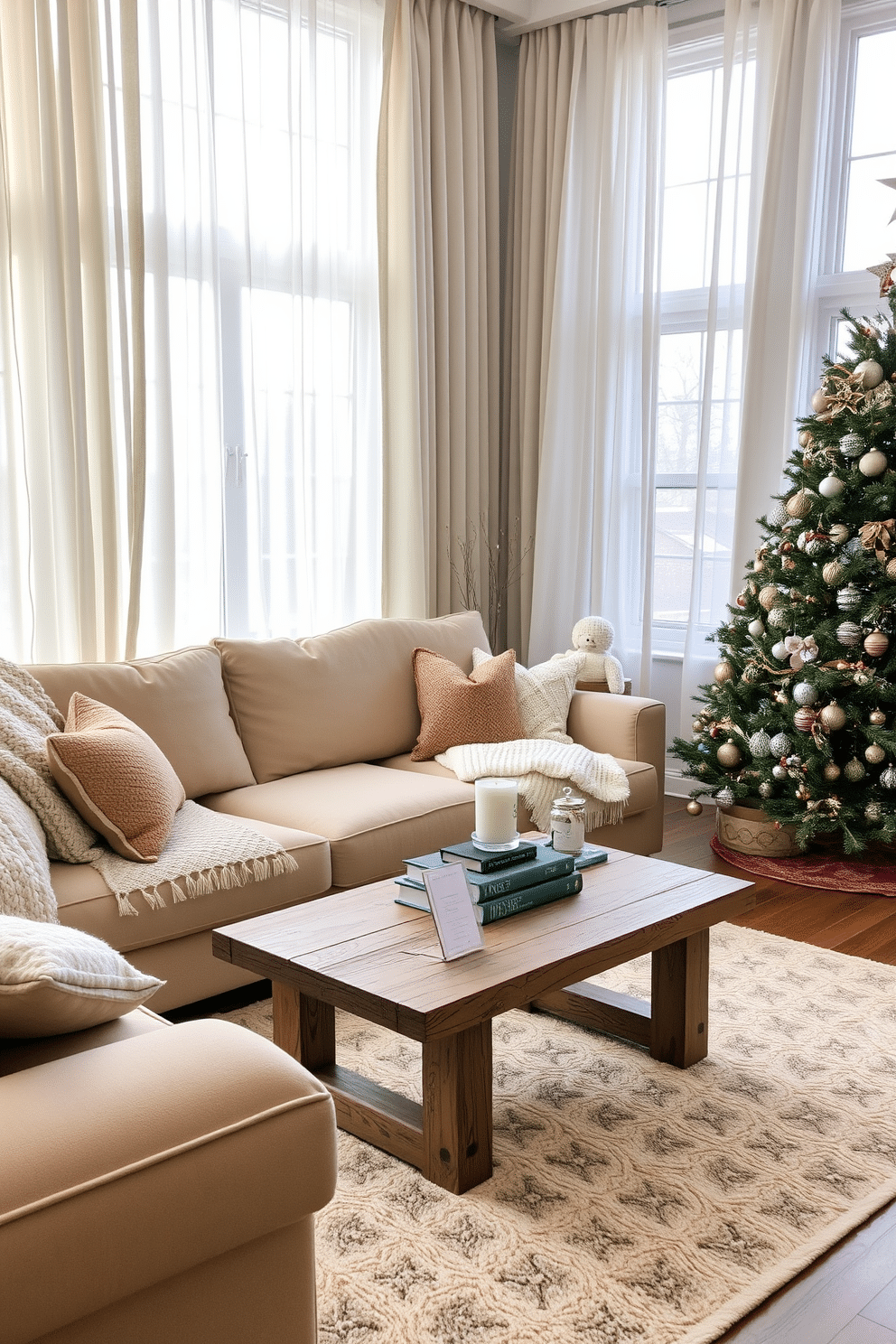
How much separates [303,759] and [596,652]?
127cm

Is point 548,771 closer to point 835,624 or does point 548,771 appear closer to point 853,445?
point 835,624

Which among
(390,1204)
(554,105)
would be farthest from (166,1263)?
(554,105)

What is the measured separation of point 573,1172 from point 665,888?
0.61m

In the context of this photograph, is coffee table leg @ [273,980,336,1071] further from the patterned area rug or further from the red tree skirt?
the red tree skirt

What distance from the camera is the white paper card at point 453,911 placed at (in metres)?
1.99

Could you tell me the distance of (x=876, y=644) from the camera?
11.8ft

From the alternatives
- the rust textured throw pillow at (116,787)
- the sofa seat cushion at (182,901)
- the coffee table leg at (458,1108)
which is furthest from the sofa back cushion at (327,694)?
the coffee table leg at (458,1108)

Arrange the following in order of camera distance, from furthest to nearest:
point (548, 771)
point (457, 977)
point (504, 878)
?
point (548, 771) → point (504, 878) → point (457, 977)

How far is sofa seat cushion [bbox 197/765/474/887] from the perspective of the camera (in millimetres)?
2916

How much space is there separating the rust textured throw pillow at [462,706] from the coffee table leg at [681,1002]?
1.30 meters

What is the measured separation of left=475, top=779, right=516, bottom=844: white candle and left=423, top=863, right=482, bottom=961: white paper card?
0.94 feet

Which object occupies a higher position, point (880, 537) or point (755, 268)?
point (755, 268)

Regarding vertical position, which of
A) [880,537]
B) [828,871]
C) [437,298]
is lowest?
[828,871]

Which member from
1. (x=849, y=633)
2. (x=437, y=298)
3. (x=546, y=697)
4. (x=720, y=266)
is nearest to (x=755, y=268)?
(x=720, y=266)
